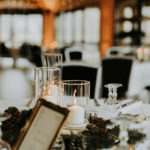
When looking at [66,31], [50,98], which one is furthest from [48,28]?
[50,98]

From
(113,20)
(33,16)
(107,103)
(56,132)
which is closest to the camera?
(56,132)

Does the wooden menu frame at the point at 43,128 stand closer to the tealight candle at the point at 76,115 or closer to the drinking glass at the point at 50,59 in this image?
the tealight candle at the point at 76,115

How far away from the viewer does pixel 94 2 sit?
1045 centimetres

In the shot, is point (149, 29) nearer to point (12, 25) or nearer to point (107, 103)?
point (107, 103)

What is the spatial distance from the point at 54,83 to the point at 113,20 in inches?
321

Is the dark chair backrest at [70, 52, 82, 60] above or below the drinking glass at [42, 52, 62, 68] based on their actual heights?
below

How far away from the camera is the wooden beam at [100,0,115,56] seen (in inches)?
380

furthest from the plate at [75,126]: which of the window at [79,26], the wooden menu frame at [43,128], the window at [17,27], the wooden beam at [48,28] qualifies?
the window at [17,27]

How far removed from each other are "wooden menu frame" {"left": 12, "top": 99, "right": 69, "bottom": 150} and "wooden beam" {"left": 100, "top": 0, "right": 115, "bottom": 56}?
8.68 m

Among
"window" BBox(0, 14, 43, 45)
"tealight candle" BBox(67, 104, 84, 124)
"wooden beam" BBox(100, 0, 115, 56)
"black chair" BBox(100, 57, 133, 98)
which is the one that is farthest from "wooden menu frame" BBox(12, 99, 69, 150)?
"window" BBox(0, 14, 43, 45)

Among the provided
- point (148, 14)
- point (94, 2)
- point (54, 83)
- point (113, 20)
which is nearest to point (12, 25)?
point (94, 2)

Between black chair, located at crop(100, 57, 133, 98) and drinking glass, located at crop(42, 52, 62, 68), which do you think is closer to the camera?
drinking glass, located at crop(42, 52, 62, 68)

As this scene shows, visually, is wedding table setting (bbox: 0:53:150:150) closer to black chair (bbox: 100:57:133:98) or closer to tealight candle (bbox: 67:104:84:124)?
tealight candle (bbox: 67:104:84:124)

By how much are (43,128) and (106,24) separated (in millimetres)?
9007
